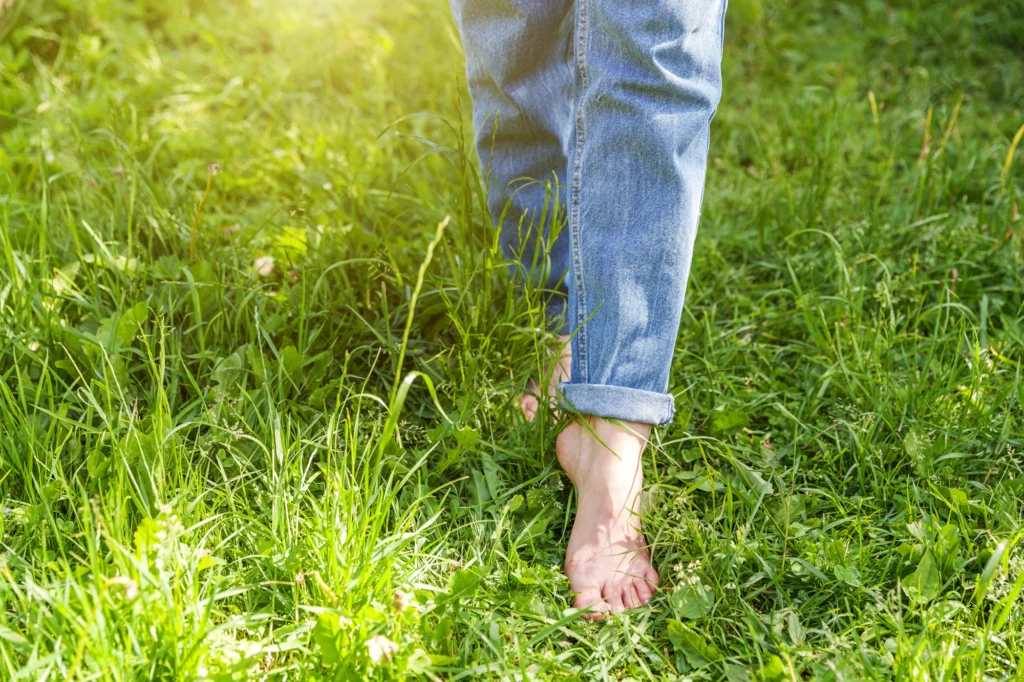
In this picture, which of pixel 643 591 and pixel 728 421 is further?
pixel 728 421

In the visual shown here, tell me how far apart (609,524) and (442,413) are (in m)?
0.34

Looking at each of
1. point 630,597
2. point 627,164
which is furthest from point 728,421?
point 627,164

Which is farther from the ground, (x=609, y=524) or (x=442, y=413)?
(x=442, y=413)

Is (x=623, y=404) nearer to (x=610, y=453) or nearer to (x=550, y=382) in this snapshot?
(x=610, y=453)

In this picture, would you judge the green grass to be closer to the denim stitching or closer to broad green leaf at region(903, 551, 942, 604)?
broad green leaf at region(903, 551, 942, 604)

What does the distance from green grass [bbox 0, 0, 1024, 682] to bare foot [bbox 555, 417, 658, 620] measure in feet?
0.13

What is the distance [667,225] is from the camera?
1346 mm

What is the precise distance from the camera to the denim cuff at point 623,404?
137cm

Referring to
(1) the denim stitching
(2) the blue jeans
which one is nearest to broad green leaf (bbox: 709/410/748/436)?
(2) the blue jeans

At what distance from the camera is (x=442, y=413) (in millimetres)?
1387

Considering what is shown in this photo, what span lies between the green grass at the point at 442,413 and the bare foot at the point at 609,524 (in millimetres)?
40

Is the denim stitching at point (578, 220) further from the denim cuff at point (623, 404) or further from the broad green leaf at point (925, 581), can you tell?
the broad green leaf at point (925, 581)

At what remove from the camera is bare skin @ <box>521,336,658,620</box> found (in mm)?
1330

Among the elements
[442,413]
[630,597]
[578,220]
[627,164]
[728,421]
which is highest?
[627,164]
